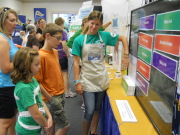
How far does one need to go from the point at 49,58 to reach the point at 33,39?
58.0 inches

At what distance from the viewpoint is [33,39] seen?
8.93 feet

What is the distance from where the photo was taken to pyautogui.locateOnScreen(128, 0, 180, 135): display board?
0.81 metres

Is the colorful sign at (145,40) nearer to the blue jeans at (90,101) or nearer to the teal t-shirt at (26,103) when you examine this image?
the blue jeans at (90,101)

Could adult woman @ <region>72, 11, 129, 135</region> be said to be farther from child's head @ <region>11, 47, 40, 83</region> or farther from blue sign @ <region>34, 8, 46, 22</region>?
blue sign @ <region>34, 8, 46, 22</region>

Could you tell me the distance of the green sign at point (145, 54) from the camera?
3.68 ft

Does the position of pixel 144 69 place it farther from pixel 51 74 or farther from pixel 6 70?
pixel 6 70

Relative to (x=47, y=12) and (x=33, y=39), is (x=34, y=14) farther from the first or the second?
(x=33, y=39)

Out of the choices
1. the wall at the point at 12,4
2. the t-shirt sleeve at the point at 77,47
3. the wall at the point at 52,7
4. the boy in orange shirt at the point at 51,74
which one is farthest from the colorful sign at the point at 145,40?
the wall at the point at 52,7

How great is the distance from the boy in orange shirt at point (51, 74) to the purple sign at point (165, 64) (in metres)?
0.78

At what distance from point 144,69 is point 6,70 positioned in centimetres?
99

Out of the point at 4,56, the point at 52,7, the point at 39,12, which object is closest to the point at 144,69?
the point at 4,56

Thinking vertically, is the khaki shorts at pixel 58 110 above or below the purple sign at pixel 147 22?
below

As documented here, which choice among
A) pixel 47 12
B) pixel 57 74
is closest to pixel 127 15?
pixel 57 74

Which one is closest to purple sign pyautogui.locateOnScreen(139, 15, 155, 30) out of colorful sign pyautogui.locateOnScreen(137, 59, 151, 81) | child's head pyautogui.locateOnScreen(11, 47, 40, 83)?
colorful sign pyautogui.locateOnScreen(137, 59, 151, 81)
